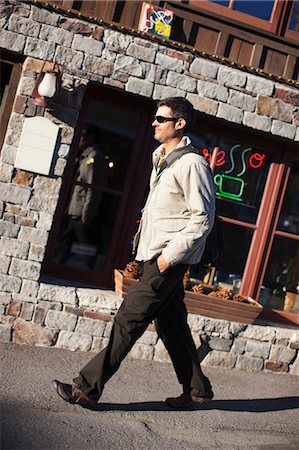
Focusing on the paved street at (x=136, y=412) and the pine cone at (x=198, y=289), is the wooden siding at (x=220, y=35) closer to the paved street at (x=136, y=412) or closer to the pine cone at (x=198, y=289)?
the pine cone at (x=198, y=289)

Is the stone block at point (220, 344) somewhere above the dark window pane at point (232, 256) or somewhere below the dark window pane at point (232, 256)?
below

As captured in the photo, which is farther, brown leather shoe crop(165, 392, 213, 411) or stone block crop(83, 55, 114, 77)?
stone block crop(83, 55, 114, 77)

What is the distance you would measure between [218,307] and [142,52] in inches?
91.8

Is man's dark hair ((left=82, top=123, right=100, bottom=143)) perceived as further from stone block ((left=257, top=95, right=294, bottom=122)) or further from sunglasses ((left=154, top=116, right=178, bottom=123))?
sunglasses ((left=154, top=116, right=178, bottom=123))

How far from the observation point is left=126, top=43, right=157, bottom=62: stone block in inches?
247

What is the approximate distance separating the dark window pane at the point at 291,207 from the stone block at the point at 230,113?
2.91 ft

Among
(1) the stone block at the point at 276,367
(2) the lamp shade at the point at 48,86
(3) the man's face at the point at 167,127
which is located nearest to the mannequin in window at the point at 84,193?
(2) the lamp shade at the point at 48,86

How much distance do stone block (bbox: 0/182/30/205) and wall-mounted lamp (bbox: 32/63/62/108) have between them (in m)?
0.71

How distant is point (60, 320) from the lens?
6168 millimetres

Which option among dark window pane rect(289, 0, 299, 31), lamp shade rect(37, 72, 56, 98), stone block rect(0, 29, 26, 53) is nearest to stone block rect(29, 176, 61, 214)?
lamp shade rect(37, 72, 56, 98)

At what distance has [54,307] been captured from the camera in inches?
243

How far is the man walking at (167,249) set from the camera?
181 inches

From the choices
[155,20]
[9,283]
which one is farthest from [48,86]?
[9,283]

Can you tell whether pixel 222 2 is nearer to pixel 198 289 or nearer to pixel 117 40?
pixel 117 40
